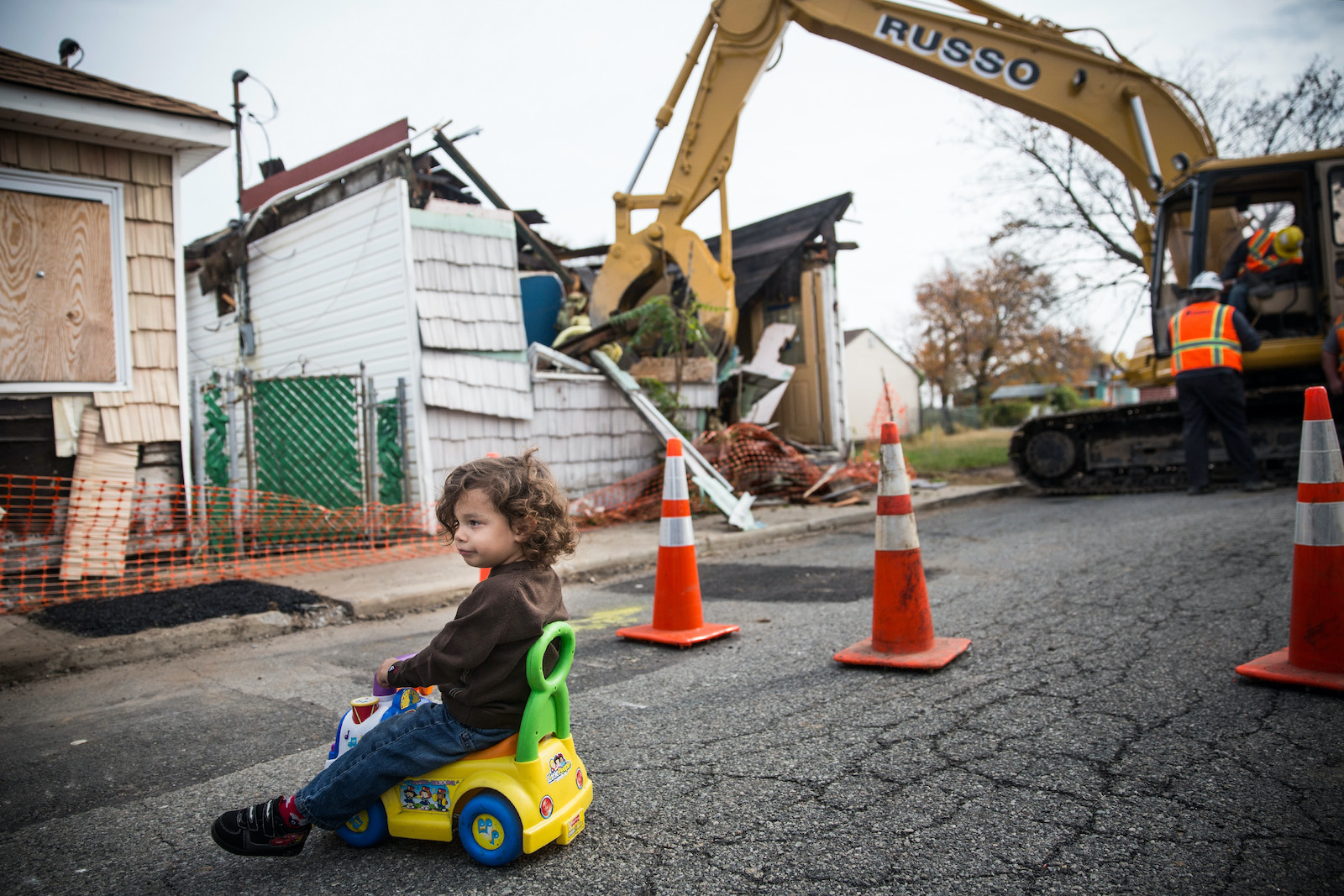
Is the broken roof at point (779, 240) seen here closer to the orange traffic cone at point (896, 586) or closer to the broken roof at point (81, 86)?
the broken roof at point (81, 86)

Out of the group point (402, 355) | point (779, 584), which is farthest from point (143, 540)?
point (779, 584)

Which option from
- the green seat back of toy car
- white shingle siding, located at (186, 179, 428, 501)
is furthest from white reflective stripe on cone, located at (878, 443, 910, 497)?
white shingle siding, located at (186, 179, 428, 501)

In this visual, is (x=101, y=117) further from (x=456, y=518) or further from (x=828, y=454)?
(x=828, y=454)

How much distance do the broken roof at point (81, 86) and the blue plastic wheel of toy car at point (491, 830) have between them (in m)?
6.21

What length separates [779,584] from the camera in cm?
584

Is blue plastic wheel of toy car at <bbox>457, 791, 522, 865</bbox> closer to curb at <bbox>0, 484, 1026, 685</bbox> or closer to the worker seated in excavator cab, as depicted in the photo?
curb at <bbox>0, 484, 1026, 685</bbox>

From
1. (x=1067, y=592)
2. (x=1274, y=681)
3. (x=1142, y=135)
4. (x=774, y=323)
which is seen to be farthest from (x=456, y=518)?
(x=774, y=323)

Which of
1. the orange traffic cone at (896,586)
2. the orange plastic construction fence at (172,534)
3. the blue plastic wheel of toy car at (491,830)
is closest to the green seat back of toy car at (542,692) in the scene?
the blue plastic wheel of toy car at (491,830)

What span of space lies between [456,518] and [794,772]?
4.27ft

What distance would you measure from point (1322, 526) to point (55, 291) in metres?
7.80

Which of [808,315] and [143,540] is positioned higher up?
[808,315]

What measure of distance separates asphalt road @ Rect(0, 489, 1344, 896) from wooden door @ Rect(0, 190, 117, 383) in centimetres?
311

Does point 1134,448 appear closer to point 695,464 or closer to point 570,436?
point 695,464

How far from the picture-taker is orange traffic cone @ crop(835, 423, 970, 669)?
3682mm
